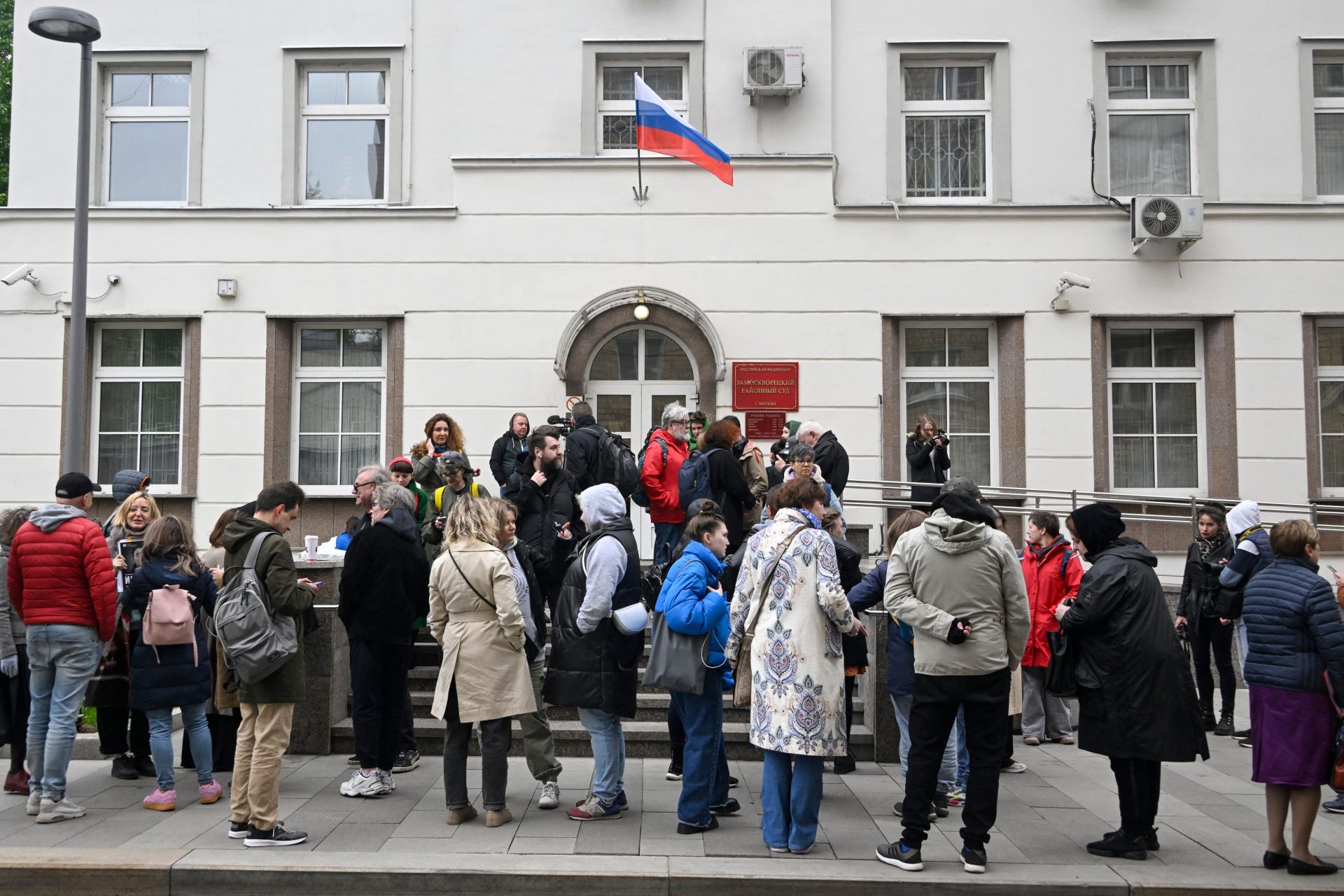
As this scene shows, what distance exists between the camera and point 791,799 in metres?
6.05

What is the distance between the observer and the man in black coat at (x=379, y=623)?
7195 millimetres

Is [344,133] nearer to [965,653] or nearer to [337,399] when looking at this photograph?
[337,399]

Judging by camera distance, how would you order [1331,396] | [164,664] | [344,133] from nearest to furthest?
[164,664]
[1331,396]
[344,133]

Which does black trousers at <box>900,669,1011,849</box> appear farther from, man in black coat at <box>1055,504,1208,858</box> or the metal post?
the metal post

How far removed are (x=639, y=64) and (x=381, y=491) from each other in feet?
27.1

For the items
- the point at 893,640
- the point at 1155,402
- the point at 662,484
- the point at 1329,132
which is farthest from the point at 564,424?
the point at 1329,132

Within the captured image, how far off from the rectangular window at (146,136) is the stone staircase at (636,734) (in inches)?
333

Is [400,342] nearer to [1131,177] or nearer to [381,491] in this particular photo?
[381,491]

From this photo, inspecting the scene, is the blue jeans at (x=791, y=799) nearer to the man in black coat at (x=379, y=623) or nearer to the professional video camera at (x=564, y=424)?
the man in black coat at (x=379, y=623)

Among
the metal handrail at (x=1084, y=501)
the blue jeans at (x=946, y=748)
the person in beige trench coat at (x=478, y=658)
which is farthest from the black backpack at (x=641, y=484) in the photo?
the blue jeans at (x=946, y=748)

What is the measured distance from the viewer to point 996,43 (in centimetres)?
1361

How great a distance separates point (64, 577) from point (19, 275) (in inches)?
331

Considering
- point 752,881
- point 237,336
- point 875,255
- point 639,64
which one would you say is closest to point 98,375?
point 237,336

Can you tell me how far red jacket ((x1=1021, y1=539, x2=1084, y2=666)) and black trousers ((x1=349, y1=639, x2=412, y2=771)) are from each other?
4.84 metres
